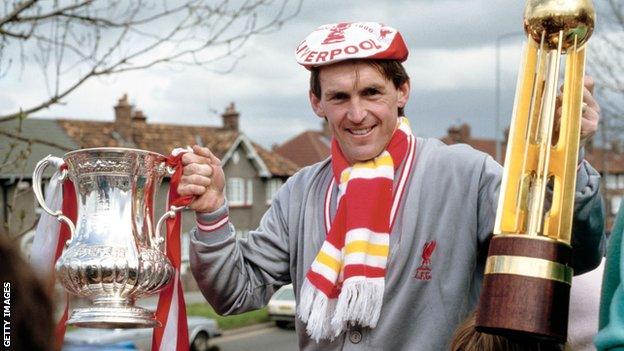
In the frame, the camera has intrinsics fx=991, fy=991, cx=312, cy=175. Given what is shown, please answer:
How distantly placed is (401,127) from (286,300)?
23178mm

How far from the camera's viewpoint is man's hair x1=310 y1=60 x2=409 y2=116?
2.87 metres

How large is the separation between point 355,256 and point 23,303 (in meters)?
1.67

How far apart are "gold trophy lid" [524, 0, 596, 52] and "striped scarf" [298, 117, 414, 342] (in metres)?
0.81

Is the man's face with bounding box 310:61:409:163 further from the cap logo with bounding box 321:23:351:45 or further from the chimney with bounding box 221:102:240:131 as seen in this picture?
the chimney with bounding box 221:102:240:131

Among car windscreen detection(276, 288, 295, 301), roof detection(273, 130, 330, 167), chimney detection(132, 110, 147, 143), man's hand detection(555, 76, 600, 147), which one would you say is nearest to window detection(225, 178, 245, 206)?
chimney detection(132, 110, 147, 143)

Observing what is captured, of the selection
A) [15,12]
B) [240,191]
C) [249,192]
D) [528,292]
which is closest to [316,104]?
[528,292]

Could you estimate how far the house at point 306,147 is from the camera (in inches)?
2169

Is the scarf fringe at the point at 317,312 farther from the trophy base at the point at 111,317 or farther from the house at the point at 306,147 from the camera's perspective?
the house at the point at 306,147

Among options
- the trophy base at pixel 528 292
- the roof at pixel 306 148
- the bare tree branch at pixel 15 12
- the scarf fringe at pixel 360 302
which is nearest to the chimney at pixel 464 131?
the roof at pixel 306 148

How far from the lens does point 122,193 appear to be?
2822 mm

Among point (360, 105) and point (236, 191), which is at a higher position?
point (236, 191)

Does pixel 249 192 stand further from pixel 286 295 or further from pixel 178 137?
pixel 286 295

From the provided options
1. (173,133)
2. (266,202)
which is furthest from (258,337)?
(266,202)

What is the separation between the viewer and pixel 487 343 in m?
2.16
